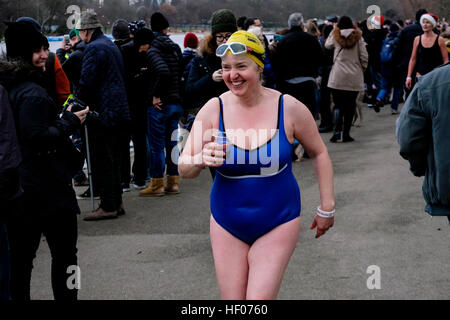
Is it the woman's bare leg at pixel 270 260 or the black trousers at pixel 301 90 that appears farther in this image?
the black trousers at pixel 301 90

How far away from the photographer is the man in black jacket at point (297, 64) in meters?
9.30

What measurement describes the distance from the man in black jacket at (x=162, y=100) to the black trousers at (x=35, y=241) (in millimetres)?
3652

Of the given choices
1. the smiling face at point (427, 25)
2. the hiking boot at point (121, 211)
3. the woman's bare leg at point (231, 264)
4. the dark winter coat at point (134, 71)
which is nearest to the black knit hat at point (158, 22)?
the dark winter coat at point (134, 71)

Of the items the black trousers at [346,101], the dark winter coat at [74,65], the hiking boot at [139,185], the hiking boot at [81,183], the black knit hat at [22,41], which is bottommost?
the hiking boot at [81,183]

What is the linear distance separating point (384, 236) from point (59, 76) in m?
3.42

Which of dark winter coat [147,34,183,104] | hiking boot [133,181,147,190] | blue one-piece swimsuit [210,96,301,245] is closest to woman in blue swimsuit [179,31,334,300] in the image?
blue one-piece swimsuit [210,96,301,245]

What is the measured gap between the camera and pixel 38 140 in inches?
153

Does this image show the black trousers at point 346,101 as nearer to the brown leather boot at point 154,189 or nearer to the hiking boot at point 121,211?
the brown leather boot at point 154,189

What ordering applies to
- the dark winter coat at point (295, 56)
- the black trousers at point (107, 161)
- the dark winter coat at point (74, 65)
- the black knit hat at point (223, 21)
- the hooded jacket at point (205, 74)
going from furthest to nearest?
the dark winter coat at point (295, 56) → the dark winter coat at point (74, 65) → the black trousers at point (107, 161) → the hooded jacket at point (205, 74) → the black knit hat at point (223, 21)

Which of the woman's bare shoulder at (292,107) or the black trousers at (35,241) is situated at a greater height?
the woman's bare shoulder at (292,107)

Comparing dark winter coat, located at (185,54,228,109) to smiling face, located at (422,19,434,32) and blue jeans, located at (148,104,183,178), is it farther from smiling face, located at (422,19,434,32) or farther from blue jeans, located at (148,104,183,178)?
smiling face, located at (422,19,434,32)

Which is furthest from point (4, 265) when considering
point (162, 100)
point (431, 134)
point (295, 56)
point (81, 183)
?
point (295, 56)

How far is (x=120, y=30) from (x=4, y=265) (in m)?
4.98

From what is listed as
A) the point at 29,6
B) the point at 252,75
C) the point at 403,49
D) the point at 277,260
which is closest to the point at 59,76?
the point at 29,6
